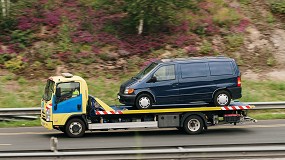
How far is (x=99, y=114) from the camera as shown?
16.3m

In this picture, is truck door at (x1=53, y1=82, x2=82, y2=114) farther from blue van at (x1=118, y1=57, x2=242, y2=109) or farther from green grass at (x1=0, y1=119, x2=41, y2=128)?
green grass at (x1=0, y1=119, x2=41, y2=128)

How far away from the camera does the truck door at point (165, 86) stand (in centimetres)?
1680

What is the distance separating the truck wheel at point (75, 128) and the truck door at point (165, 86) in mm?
2608

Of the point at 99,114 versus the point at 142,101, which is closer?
the point at 99,114

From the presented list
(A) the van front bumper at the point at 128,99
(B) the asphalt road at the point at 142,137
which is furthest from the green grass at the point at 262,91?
(A) the van front bumper at the point at 128,99

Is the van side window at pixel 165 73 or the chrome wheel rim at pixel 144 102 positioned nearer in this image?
the chrome wheel rim at pixel 144 102

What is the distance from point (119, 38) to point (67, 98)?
1049 cm

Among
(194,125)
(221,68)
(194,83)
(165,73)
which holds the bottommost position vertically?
(194,125)

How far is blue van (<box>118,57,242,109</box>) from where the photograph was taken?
1677 centimetres

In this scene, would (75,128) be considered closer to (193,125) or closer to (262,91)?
(193,125)

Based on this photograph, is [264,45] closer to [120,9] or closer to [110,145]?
[120,9]

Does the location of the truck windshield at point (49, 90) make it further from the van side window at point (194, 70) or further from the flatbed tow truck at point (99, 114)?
the van side window at point (194, 70)

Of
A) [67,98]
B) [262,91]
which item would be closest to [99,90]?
[67,98]

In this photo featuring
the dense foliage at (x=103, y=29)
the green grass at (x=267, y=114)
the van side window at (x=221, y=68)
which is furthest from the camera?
the dense foliage at (x=103, y=29)
